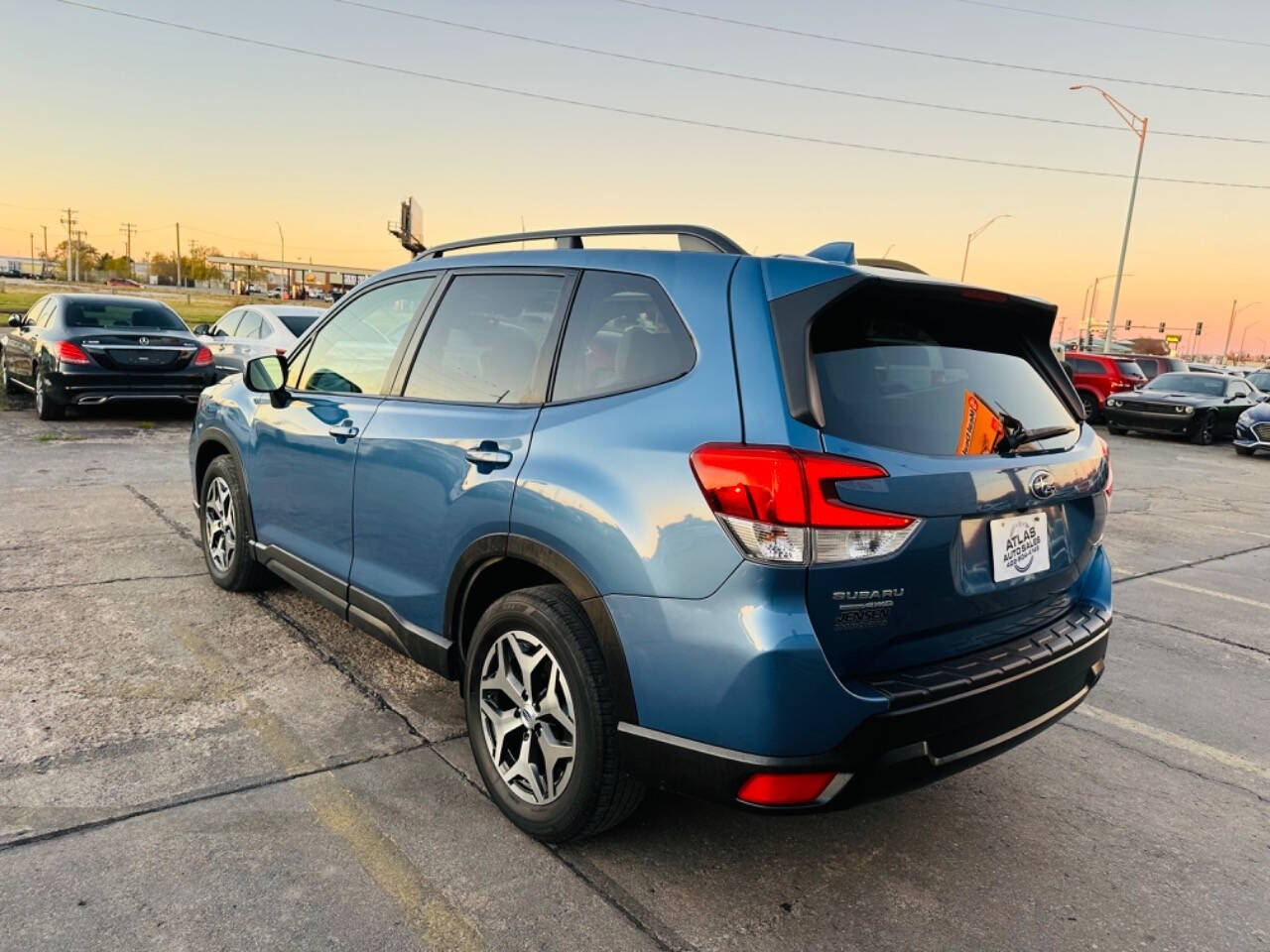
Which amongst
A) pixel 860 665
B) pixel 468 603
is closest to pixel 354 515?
pixel 468 603

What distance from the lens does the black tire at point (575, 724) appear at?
96.1 inches

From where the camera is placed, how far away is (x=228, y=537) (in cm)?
482

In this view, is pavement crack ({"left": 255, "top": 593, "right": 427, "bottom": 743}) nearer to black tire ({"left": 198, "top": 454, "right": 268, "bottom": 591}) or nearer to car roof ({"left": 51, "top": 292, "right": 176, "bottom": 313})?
black tire ({"left": 198, "top": 454, "right": 268, "bottom": 591})

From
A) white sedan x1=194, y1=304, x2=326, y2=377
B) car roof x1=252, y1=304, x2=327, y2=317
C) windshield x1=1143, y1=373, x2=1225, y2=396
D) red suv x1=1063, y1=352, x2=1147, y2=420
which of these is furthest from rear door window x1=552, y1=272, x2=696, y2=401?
red suv x1=1063, y1=352, x2=1147, y2=420

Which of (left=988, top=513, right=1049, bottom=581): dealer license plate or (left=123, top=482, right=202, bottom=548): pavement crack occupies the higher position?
(left=988, top=513, right=1049, bottom=581): dealer license plate

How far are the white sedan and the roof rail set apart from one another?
9090mm

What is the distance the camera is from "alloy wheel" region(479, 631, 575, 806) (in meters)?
2.61

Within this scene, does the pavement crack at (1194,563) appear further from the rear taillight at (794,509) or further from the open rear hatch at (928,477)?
the rear taillight at (794,509)

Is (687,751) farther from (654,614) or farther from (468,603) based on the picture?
(468,603)

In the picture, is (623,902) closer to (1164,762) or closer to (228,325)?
(1164,762)

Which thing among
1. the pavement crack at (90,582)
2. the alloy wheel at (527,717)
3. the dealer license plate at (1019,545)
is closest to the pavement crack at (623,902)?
the alloy wheel at (527,717)

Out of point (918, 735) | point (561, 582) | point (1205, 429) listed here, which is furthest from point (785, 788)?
point (1205, 429)

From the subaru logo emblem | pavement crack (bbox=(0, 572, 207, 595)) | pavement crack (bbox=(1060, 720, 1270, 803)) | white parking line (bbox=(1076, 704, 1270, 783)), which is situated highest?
the subaru logo emblem

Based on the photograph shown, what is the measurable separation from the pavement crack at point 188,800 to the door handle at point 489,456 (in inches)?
45.5
